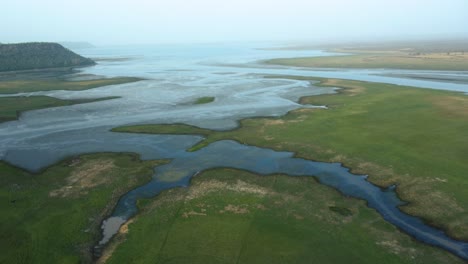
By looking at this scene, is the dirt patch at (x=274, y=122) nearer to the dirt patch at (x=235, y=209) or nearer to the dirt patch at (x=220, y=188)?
the dirt patch at (x=220, y=188)

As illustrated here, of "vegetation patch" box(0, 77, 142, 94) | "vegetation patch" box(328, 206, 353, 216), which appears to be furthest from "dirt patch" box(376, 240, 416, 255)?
"vegetation patch" box(0, 77, 142, 94)

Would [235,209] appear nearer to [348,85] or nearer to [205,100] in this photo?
[205,100]

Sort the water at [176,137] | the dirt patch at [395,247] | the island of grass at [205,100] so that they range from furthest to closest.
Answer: the island of grass at [205,100]
the water at [176,137]
the dirt patch at [395,247]

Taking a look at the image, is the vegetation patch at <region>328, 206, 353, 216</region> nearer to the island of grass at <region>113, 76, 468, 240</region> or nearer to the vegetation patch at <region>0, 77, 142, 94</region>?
the island of grass at <region>113, 76, 468, 240</region>

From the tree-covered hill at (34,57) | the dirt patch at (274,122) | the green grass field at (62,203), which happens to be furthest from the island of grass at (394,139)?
the tree-covered hill at (34,57)

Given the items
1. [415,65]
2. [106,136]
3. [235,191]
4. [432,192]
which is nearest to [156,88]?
[106,136]

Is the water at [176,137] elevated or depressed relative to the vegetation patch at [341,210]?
elevated

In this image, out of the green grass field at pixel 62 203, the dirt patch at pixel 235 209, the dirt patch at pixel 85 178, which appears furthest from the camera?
the dirt patch at pixel 85 178
